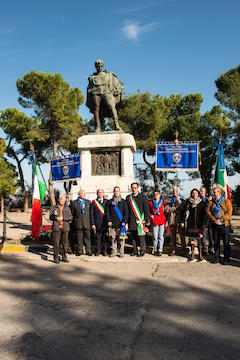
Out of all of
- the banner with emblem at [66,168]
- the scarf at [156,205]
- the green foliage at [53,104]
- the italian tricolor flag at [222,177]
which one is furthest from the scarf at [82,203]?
the green foliage at [53,104]

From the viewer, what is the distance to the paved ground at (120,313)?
2.92 m

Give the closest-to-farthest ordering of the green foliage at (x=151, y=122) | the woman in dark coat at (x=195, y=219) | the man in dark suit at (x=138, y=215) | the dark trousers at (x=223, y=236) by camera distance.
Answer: the dark trousers at (x=223, y=236) < the woman in dark coat at (x=195, y=219) < the man in dark suit at (x=138, y=215) < the green foliage at (x=151, y=122)

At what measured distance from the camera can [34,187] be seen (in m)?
9.91

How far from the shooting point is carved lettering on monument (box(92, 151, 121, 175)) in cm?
932

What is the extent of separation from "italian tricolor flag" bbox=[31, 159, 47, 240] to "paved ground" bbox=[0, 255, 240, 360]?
2763 millimetres

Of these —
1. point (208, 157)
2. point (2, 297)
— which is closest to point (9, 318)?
point (2, 297)

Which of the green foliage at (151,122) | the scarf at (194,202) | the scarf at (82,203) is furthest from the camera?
the green foliage at (151,122)

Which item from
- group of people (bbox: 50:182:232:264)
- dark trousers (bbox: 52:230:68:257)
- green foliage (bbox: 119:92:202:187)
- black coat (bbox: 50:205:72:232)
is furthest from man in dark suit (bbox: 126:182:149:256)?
green foliage (bbox: 119:92:202:187)

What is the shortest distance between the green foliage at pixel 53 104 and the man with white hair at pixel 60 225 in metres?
20.2

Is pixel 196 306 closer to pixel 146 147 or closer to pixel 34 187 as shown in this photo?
pixel 34 187

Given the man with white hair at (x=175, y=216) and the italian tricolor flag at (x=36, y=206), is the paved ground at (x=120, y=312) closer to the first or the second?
the man with white hair at (x=175, y=216)

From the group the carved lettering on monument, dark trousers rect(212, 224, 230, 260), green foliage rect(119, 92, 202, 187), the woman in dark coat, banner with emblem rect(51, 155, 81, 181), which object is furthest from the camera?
green foliage rect(119, 92, 202, 187)

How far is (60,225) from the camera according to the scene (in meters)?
7.19

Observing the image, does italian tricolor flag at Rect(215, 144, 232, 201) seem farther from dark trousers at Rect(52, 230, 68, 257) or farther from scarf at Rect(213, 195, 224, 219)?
dark trousers at Rect(52, 230, 68, 257)
